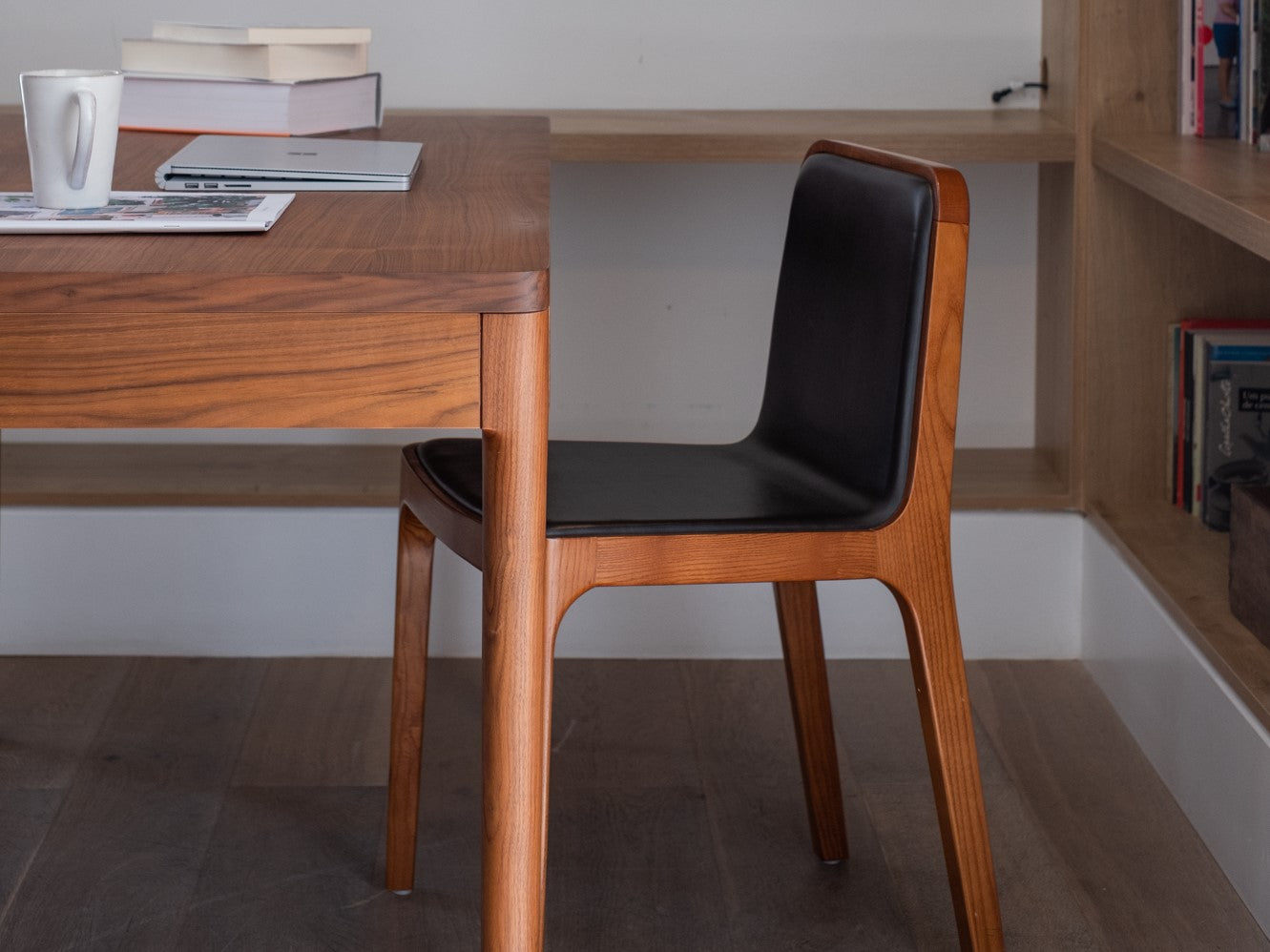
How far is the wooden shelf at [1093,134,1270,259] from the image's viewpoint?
1521 millimetres

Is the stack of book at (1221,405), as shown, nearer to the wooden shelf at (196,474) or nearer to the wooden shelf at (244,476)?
the wooden shelf at (244,476)

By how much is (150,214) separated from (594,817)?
944 mm

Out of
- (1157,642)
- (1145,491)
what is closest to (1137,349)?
(1145,491)

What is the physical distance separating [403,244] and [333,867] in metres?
0.86

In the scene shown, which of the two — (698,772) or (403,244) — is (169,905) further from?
(403,244)

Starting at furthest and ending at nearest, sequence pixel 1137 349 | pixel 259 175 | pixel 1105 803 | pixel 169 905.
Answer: pixel 1137 349 → pixel 1105 803 → pixel 169 905 → pixel 259 175

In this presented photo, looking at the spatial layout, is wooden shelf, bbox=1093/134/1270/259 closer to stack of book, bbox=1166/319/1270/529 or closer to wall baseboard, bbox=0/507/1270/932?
stack of book, bbox=1166/319/1270/529

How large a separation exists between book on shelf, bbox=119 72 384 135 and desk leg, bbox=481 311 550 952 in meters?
0.89

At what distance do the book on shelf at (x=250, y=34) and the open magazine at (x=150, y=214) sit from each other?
550 mm

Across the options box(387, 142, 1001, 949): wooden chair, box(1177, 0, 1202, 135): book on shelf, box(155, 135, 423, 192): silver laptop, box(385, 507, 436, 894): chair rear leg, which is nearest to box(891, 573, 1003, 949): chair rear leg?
box(387, 142, 1001, 949): wooden chair

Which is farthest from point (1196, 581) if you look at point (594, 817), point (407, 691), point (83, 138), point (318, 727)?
point (83, 138)

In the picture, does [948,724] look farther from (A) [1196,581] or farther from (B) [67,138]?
(B) [67,138]

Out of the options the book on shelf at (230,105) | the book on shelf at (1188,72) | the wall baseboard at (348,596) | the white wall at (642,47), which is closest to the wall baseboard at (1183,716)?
the wall baseboard at (348,596)

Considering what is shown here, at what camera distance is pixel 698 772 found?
1942 millimetres
